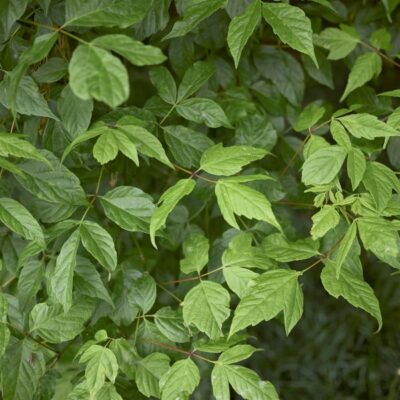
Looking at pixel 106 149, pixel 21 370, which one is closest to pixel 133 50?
pixel 106 149

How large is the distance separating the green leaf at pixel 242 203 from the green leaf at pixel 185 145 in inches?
9.8

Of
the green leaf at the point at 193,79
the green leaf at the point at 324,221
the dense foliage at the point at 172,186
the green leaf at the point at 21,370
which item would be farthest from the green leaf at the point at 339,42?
the green leaf at the point at 21,370

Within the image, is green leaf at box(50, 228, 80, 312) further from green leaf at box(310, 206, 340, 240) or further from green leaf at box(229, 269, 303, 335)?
green leaf at box(310, 206, 340, 240)

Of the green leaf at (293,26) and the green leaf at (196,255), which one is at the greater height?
the green leaf at (293,26)

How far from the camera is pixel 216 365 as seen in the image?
1287 millimetres

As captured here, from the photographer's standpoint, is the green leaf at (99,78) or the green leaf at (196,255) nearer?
the green leaf at (99,78)

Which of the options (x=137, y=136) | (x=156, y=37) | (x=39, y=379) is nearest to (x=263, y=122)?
(x=156, y=37)

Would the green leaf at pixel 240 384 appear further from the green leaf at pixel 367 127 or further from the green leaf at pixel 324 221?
the green leaf at pixel 367 127

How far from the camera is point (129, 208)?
129 cm

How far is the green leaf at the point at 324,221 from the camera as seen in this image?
1176 mm

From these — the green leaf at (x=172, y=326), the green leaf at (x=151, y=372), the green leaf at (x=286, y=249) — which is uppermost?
the green leaf at (x=286, y=249)

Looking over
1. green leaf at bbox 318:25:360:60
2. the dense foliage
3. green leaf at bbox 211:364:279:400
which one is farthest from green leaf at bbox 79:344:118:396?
green leaf at bbox 318:25:360:60

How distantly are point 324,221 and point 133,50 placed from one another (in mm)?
496

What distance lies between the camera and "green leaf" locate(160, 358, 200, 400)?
123 centimetres
